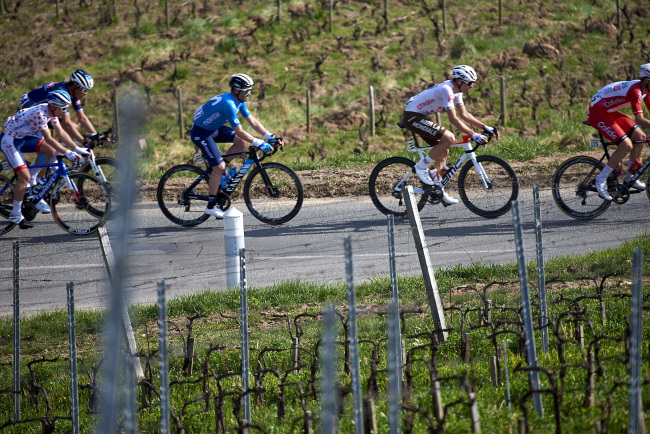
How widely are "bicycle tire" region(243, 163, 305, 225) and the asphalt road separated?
0.17 m

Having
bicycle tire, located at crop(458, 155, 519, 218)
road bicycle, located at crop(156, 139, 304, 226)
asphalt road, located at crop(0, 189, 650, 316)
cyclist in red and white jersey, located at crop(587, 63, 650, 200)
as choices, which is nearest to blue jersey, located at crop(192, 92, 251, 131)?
road bicycle, located at crop(156, 139, 304, 226)

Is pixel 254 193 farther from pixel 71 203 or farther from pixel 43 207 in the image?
pixel 43 207

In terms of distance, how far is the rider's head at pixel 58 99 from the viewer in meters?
8.88

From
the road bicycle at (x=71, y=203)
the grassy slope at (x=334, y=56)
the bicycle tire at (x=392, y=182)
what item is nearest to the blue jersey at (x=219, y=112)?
the road bicycle at (x=71, y=203)

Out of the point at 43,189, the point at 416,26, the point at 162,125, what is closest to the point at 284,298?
the point at 43,189

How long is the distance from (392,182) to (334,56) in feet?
37.5

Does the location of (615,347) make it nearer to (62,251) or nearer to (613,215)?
(613,215)

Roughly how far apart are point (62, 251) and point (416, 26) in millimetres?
16212

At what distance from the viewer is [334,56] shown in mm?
20609

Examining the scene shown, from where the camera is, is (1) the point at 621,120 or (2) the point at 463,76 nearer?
(1) the point at 621,120

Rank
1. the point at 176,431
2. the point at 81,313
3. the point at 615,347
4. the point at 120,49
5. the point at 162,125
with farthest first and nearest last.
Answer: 1. the point at 120,49
2. the point at 81,313
3. the point at 615,347
4. the point at 176,431
5. the point at 162,125

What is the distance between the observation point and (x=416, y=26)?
22.5 metres

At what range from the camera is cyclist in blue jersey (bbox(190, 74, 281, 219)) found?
890cm

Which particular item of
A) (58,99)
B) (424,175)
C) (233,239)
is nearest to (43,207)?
(58,99)
